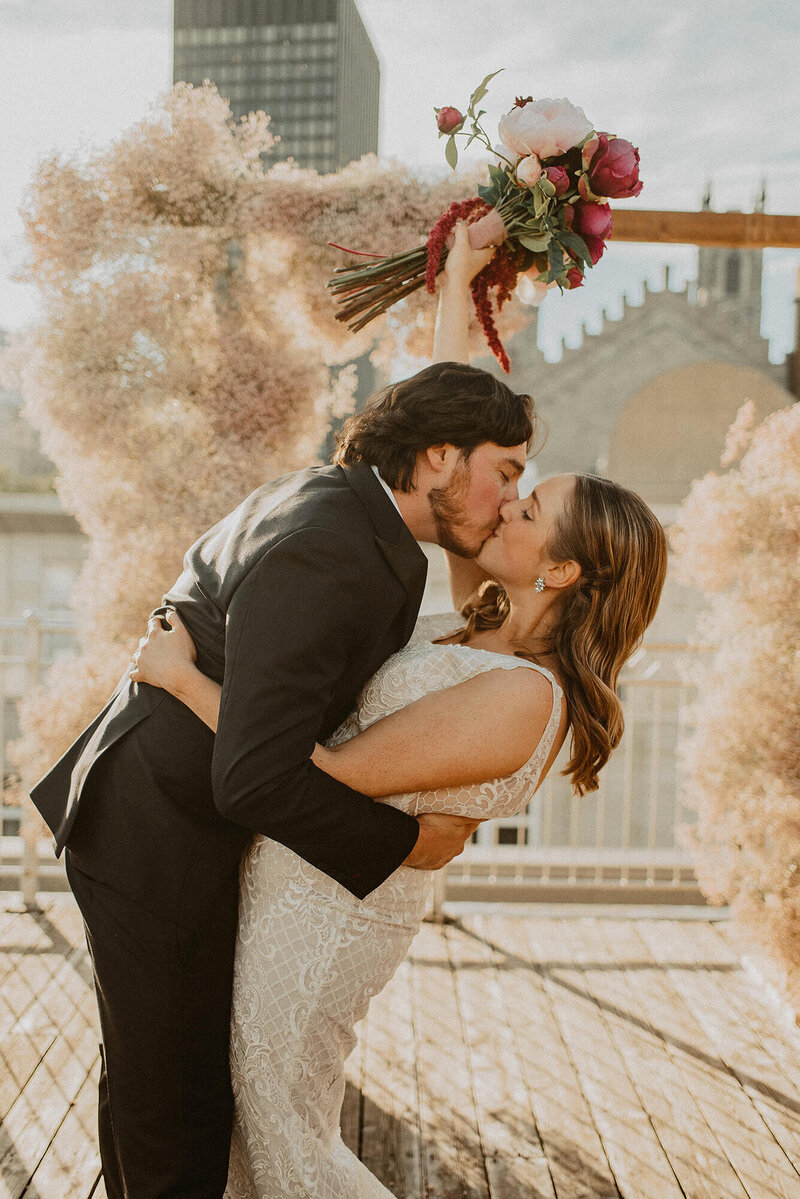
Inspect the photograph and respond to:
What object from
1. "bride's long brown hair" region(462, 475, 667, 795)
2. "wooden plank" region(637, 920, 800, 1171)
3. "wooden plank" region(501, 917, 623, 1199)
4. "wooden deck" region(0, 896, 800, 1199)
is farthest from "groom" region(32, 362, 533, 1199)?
"wooden plank" region(637, 920, 800, 1171)

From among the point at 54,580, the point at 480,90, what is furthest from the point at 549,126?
the point at 54,580

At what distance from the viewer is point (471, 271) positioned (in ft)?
7.57

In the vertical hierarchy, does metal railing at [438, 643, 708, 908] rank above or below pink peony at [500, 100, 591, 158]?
below

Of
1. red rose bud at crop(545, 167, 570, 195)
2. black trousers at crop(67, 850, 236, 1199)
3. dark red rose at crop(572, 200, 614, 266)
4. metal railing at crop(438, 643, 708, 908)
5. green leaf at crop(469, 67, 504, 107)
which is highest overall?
green leaf at crop(469, 67, 504, 107)

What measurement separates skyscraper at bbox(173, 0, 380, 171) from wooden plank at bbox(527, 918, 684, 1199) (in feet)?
14.3

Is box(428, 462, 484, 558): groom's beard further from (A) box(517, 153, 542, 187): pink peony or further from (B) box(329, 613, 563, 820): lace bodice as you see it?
(A) box(517, 153, 542, 187): pink peony

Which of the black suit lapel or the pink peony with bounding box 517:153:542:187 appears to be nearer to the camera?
the black suit lapel

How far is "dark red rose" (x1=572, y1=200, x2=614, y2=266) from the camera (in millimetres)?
2109

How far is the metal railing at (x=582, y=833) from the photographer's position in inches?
155

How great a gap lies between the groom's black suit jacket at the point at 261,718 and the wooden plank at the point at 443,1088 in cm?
127

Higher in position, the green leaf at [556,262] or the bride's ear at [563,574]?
the green leaf at [556,262]

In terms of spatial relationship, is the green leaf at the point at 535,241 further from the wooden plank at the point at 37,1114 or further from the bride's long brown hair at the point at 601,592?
the wooden plank at the point at 37,1114

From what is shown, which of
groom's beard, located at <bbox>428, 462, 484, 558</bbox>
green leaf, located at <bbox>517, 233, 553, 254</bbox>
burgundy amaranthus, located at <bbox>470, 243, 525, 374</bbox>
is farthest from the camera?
burgundy amaranthus, located at <bbox>470, 243, 525, 374</bbox>

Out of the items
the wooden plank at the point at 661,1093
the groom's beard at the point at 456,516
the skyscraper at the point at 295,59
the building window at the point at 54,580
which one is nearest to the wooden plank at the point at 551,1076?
the wooden plank at the point at 661,1093
